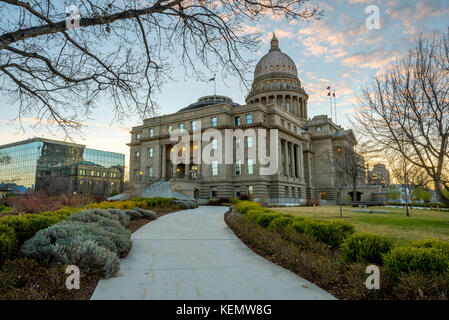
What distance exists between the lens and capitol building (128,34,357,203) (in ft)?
156

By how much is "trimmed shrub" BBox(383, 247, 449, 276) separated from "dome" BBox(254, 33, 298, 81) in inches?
→ 3014

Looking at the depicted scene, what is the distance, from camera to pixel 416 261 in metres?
4.25

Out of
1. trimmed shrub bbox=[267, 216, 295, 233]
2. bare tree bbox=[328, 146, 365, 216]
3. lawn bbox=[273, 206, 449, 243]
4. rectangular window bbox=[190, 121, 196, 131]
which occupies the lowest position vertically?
lawn bbox=[273, 206, 449, 243]

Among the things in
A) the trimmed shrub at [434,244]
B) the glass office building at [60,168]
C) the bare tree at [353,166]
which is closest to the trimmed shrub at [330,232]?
the trimmed shrub at [434,244]

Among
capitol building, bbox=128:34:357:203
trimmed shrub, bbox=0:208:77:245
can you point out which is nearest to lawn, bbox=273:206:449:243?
trimmed shrub, bbox=0:208:77:245

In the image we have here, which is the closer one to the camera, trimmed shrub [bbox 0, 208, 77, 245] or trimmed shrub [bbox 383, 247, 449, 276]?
trimmed shrub [bbox 383, 247, 449, 276]

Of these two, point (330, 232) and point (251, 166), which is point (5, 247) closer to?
point (330, 232)

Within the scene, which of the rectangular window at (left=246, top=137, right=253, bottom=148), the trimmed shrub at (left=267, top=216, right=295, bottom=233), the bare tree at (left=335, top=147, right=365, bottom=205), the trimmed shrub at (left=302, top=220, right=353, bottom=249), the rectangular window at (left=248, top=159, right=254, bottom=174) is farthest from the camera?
the rectangular window at (left=246, top=137, right=253, bottom=148)

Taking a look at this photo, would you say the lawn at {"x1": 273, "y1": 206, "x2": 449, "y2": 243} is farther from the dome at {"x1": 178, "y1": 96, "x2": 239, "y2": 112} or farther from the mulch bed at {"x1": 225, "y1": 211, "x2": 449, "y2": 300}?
the dome at {"x1": 178, "y1": 96, "x2": 239, "y2": 112}

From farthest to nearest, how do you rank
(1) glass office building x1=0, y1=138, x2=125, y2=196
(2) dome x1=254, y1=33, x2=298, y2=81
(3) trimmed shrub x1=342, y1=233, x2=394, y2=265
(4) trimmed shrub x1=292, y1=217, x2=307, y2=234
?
(1) glass office building x1=0, y1=138, x2=125, y2=196 < (2) dome x1=254, y1=33, x2=298, y2=81 < (4) trimmed shrub x1=292, y1=217, x2=307, y2=234 < (3) trimmed shrub x1=342, y1=233, x2=394, y2=265

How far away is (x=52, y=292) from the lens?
14.2 feet

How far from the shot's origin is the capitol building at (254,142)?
156 ft

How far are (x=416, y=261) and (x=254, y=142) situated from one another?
142ft
